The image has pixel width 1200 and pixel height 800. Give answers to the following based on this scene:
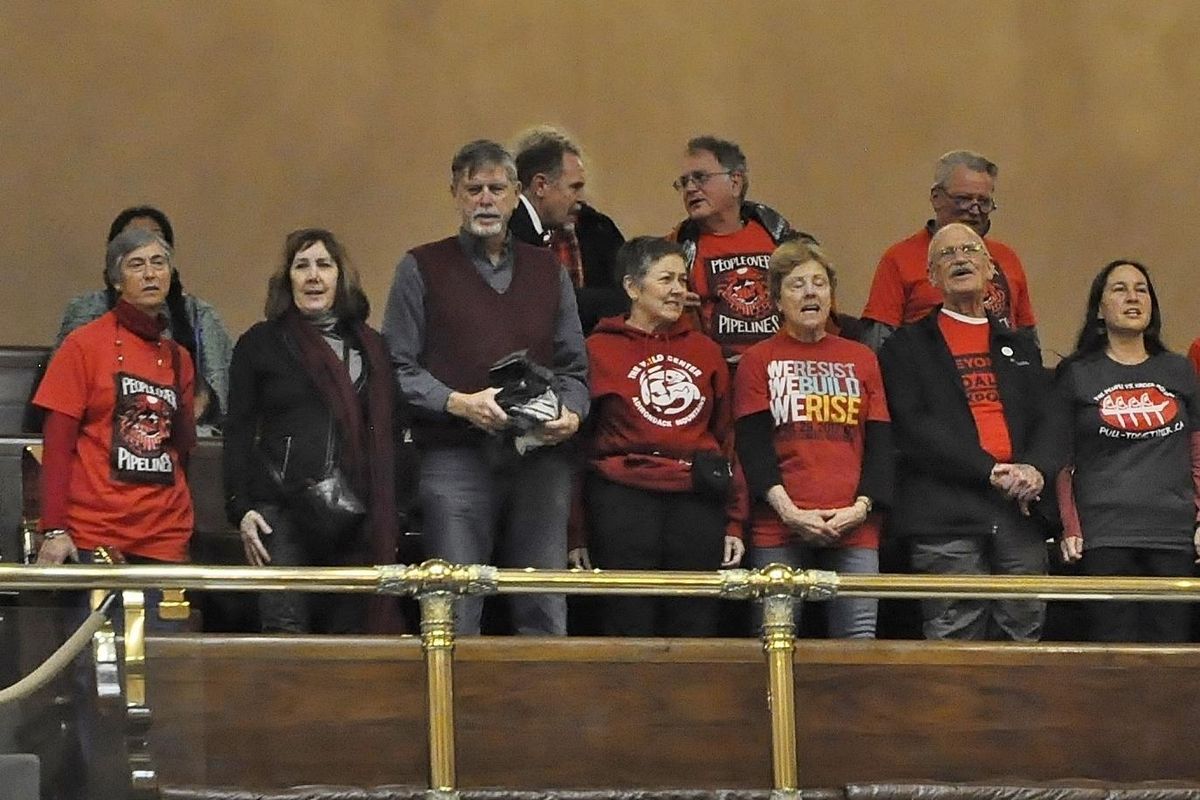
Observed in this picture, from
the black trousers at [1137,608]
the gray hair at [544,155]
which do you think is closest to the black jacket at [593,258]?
the gray hair at [544,155]

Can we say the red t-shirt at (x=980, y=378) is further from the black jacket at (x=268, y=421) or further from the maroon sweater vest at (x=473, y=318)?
the black jacket at (x=268, y=421)

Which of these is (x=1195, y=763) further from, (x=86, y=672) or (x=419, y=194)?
(x=419, y=194)

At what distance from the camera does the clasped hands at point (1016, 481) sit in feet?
24.5

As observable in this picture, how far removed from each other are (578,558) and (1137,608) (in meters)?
1.64

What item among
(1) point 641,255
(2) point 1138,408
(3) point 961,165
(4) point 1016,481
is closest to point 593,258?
(1) point 641,255

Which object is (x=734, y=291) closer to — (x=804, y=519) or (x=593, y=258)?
(x=593, y=258)

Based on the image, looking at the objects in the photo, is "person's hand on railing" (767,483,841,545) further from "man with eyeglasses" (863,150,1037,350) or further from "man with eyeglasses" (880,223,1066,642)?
"man with eyeglasses" (863,150,1037,350)

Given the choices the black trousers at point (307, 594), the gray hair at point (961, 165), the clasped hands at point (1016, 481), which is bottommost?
the black trousers at point (307, 594)

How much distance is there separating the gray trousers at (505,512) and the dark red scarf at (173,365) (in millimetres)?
701

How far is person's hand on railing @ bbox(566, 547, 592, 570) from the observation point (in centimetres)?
742

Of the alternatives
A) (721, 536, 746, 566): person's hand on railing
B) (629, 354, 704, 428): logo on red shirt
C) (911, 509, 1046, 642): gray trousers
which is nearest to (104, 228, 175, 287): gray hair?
(629, 354, 704, 428): logo on red shirt

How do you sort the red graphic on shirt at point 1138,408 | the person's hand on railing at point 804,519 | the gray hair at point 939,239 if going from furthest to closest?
the gray hair at point 939,239
the red graphic on shirt at point 1138,408
the person's hand on railing at point 804,519

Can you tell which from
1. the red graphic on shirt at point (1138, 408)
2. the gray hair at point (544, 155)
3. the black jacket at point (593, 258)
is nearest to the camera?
the red graphic on shirt at point (1138, 408)

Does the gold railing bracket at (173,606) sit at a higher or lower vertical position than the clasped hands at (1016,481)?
lower
